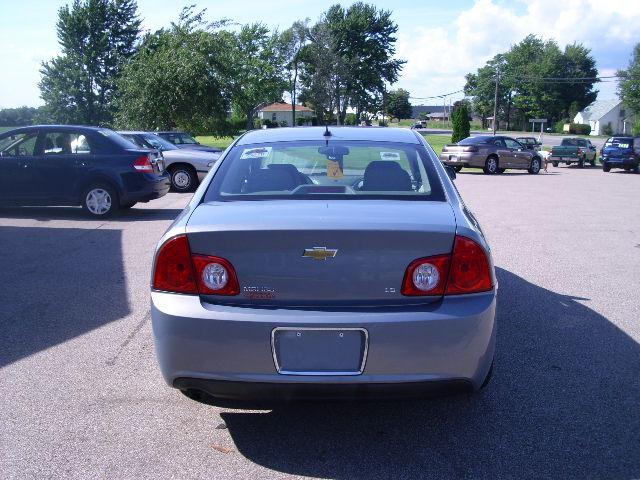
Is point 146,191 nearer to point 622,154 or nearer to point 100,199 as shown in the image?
point 100,199

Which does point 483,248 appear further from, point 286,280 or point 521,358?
point 521,358

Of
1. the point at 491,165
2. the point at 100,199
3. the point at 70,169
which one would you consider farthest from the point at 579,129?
the point at 70,169

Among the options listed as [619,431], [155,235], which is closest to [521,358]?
[619,431]

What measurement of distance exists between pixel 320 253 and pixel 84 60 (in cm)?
6849

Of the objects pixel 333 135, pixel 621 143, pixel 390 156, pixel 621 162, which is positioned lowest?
pixel 621 162

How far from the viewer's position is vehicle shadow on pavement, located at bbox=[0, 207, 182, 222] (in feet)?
39.2

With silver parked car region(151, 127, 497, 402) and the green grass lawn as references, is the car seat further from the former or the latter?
the green grass lawn

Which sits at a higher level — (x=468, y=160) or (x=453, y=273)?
(x=453, y=273)

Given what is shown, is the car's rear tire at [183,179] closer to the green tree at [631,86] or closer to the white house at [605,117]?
the green tree at [631,86]

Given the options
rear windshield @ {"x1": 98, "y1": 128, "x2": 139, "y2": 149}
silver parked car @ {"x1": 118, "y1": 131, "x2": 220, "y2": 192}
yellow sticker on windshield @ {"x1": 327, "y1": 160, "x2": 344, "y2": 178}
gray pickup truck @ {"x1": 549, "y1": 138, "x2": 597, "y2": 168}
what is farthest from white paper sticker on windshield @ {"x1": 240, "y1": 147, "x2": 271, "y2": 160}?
gray pickup truck @ {"x1": 549, "y1": 138, "x2": 597, "y2": 168}

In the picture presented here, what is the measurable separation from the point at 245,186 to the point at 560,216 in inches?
412

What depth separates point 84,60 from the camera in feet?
213

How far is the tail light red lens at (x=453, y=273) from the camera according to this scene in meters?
3.16

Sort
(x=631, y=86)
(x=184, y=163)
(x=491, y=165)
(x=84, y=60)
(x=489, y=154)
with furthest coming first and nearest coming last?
1. (x=631, y=86)
2. (x=84, y=60)
3. (x=491, y=165)
4. (x=489, y=154)
5. (x=184, y=163)
